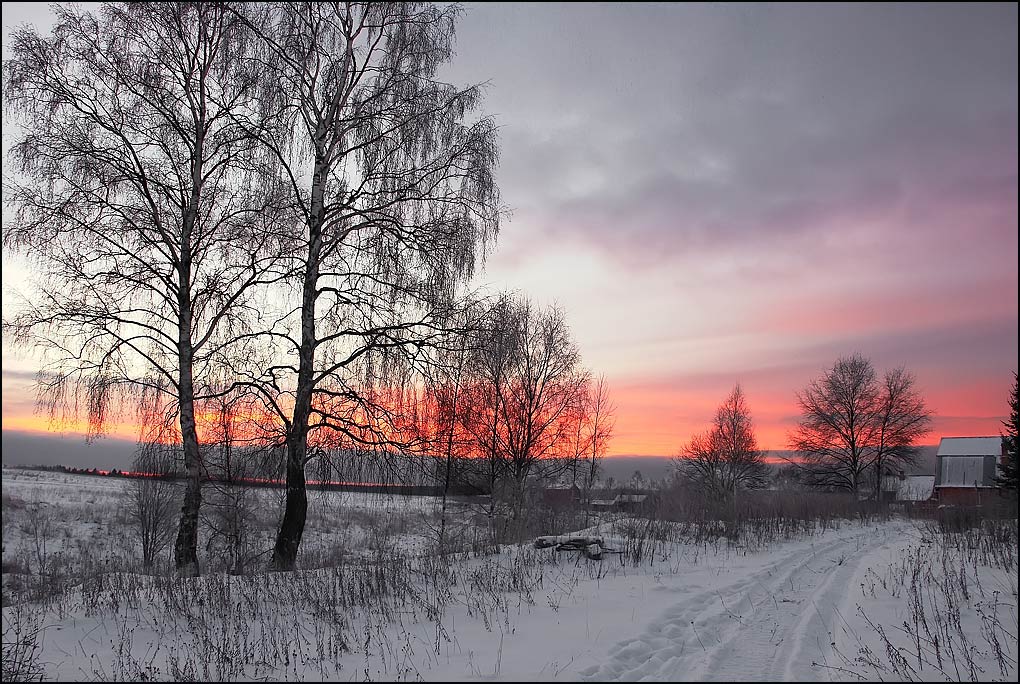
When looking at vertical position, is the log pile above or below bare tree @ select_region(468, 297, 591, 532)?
below

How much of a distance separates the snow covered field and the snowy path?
3cm

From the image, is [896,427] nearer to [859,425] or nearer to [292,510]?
[859,425]

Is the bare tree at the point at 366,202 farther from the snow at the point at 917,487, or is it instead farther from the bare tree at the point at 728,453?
the snow at the point at 917,487

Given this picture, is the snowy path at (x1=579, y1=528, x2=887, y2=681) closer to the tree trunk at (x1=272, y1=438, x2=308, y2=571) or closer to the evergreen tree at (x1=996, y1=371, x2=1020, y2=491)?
the tree trunk at (x1=272, y1=438, x2=308, y2=571)

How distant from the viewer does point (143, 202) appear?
1278 centimetres

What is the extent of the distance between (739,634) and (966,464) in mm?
55334

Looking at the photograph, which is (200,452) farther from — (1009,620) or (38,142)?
(1009,620)

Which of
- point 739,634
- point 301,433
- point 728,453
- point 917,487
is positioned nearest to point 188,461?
point 301,433

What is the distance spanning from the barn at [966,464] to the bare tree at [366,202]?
5053cm

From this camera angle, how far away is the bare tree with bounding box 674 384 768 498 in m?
47.1

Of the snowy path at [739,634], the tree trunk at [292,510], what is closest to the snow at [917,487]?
the snowy path at [739,634]

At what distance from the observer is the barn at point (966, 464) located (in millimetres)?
49128

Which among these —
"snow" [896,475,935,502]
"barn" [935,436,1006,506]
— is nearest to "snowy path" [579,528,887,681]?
"barn" [935,436,1006,506]

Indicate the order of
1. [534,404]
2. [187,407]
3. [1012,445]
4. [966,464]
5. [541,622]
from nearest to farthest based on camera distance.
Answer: [541,622]
[187,407]
[534,404]
[1012,445]
[966,464]
